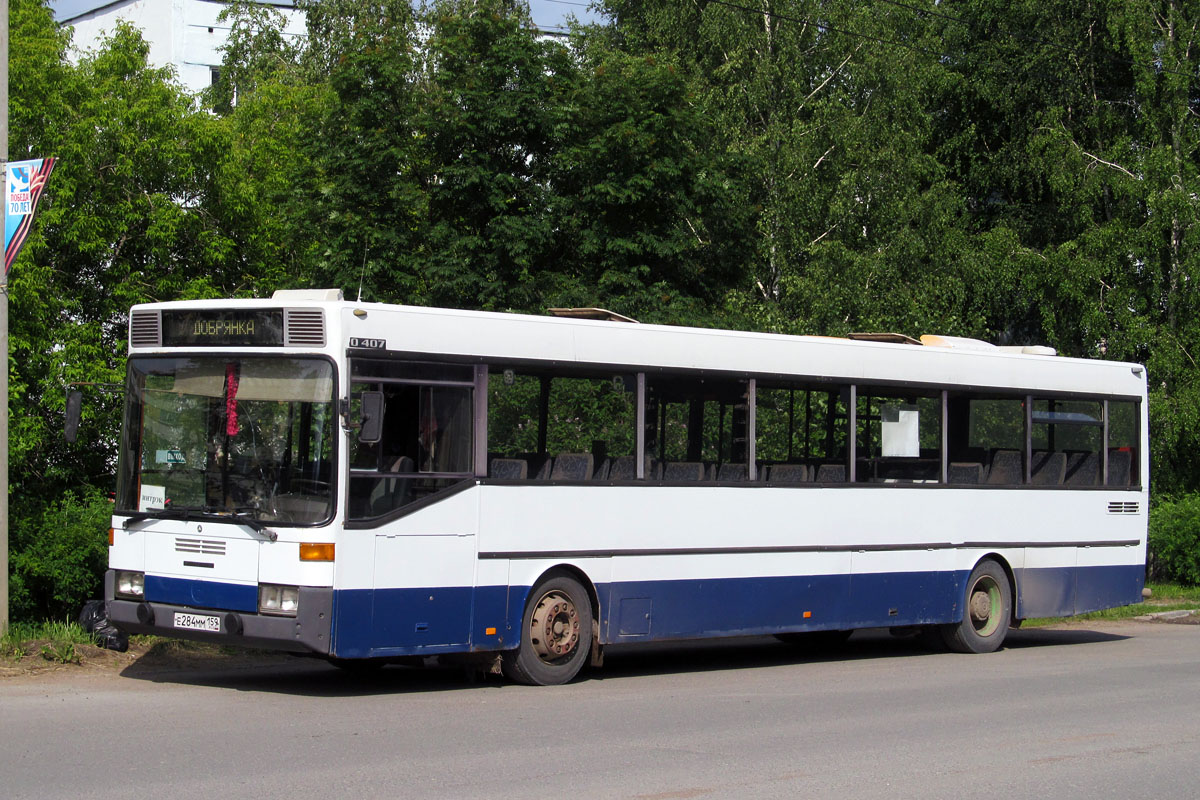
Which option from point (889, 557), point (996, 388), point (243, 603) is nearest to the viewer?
point (243, 603)

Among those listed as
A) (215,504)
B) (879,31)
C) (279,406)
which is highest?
(879,31)

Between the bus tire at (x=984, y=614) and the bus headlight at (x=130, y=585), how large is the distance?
8.61 metres

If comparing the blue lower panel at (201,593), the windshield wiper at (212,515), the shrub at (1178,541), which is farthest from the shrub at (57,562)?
the shrub at (1178,541)

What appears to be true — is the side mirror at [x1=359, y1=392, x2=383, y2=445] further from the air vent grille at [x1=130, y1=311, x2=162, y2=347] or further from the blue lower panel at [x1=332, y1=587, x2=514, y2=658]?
the air vent grille at [x1=130, y1=311, x2=162, y2=347]

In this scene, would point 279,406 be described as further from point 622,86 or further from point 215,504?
point 622,86

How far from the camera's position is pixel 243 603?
1077 centimetres

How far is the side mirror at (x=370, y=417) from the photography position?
10.6 meters

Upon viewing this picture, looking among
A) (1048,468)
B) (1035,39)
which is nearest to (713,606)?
(1048,468)

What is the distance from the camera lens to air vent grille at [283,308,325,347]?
1088 centimetres

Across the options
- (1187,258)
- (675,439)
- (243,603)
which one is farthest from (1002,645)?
(1187,258)

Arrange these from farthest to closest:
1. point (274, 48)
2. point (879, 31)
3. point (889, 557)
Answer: point (274, 48) < point (879, 31) < point (889, 557)

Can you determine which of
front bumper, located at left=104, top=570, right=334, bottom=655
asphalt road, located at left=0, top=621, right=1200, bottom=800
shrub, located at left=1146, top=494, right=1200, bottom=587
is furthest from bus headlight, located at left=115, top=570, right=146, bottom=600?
shrub, located at left=1146, top=494, right=1200, bottom=587

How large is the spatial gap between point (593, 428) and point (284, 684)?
3307 millimetres

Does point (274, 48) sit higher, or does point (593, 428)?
point (274, 48)
